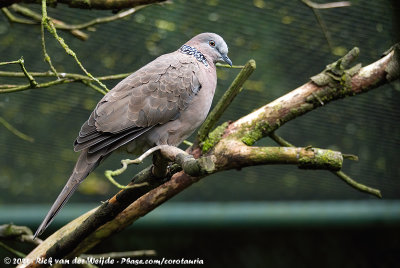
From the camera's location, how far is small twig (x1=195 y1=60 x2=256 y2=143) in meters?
2.39

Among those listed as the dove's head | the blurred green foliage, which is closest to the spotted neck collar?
the dove's head

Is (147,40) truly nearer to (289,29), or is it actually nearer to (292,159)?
(289,29)

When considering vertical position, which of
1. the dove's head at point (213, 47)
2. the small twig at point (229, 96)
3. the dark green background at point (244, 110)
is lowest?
the dark green background at point (244, 110)

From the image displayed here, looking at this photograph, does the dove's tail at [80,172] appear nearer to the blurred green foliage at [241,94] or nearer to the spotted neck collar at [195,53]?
the spotted neck collar at [195,53]

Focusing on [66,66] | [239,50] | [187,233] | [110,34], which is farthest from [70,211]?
[239,50]

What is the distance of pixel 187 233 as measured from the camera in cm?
515

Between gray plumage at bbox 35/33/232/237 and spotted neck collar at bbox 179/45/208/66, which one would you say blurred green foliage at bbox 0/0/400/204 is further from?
gray plumage at bbox 35/33/232/237

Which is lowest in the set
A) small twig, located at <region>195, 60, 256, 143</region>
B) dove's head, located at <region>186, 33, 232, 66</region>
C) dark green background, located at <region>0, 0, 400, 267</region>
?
dark green background, located at <region>0, 0, 400, 267</region>

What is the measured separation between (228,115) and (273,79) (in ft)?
1.93

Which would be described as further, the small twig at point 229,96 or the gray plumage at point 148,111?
the gray plumage at point 148,111

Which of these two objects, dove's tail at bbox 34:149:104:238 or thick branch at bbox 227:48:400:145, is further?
thick branch at bbox 227:48:400:145

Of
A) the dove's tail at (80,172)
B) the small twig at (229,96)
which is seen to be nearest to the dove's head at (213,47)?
the small twig at (229,96)

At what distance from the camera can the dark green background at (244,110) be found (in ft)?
13.1

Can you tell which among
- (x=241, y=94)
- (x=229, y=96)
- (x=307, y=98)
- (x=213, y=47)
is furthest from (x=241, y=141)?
(x=241, y=94)
